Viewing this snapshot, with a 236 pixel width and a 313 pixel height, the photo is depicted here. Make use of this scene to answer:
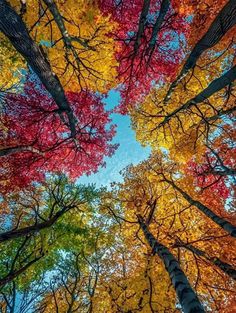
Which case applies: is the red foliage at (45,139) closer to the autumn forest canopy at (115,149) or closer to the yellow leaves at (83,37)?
the autumn forest canopy at (115,149)

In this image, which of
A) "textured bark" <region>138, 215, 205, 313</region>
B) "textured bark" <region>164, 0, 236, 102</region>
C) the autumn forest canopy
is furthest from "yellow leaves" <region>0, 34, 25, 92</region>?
"textured bark" <region>138, 215, 205, 313</region>

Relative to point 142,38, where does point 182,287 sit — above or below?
below

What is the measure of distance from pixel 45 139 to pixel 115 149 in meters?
3.69

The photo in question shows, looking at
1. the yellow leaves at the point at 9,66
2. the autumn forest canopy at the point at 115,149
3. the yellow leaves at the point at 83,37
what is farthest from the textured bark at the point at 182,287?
the yellow leaves at the point at 9,66

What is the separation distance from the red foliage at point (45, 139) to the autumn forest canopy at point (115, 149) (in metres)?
0.05

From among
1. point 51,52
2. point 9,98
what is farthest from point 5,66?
point 51,52

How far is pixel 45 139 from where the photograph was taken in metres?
10.9

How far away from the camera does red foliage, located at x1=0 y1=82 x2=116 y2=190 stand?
9.83 metres

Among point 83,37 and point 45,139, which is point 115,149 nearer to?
point 45,139

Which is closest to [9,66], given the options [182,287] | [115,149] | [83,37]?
[83,37]

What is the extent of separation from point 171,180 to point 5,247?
6780mm

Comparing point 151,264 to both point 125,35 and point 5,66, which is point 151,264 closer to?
→ point 5,66

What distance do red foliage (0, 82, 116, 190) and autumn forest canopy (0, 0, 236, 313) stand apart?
0.05m

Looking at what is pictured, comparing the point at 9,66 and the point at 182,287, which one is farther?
the point at 9,66
